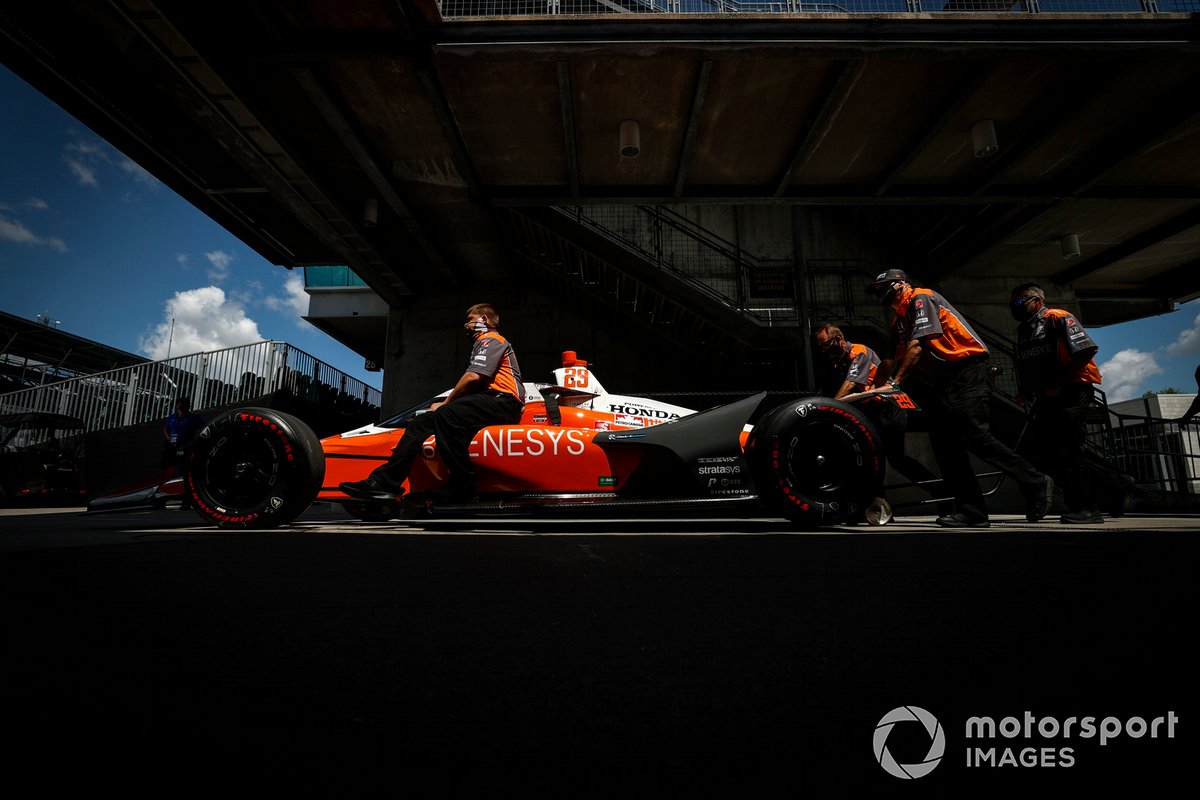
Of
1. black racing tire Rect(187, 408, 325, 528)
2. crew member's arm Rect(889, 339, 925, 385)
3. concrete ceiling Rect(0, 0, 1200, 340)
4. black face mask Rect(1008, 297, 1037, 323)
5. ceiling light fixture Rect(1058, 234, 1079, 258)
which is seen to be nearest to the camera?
black racing tire Rect(187, 408, 325, 528)

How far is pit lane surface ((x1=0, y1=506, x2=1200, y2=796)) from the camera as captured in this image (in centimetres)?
55

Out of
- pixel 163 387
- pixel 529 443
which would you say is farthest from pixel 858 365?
pixel 163 387

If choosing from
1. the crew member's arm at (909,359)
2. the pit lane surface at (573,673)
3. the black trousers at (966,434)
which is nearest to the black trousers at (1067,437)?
the black trousers at (966,434)

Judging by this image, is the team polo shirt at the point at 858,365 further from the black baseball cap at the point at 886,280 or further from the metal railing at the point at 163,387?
the metal railing at the point at 163,387

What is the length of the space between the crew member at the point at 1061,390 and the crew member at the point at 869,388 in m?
0.95

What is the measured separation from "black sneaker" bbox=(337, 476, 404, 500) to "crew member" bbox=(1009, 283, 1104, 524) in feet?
16.5

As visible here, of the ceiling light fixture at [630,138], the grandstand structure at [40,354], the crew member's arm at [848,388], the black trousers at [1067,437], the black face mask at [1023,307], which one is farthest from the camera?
the grandstand structure at [40,354]

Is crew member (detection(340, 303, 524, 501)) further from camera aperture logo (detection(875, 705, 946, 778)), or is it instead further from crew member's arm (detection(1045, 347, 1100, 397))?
crew member's arm (detection(1045, 347, 1100, 397))

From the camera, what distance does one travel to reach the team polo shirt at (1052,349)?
14.3 ft

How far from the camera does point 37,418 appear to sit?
40.7ft

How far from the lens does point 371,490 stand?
3.74m

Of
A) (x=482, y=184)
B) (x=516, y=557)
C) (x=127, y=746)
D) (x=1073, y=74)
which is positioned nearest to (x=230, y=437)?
(x=516, y=557)

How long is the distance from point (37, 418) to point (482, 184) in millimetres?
12090
